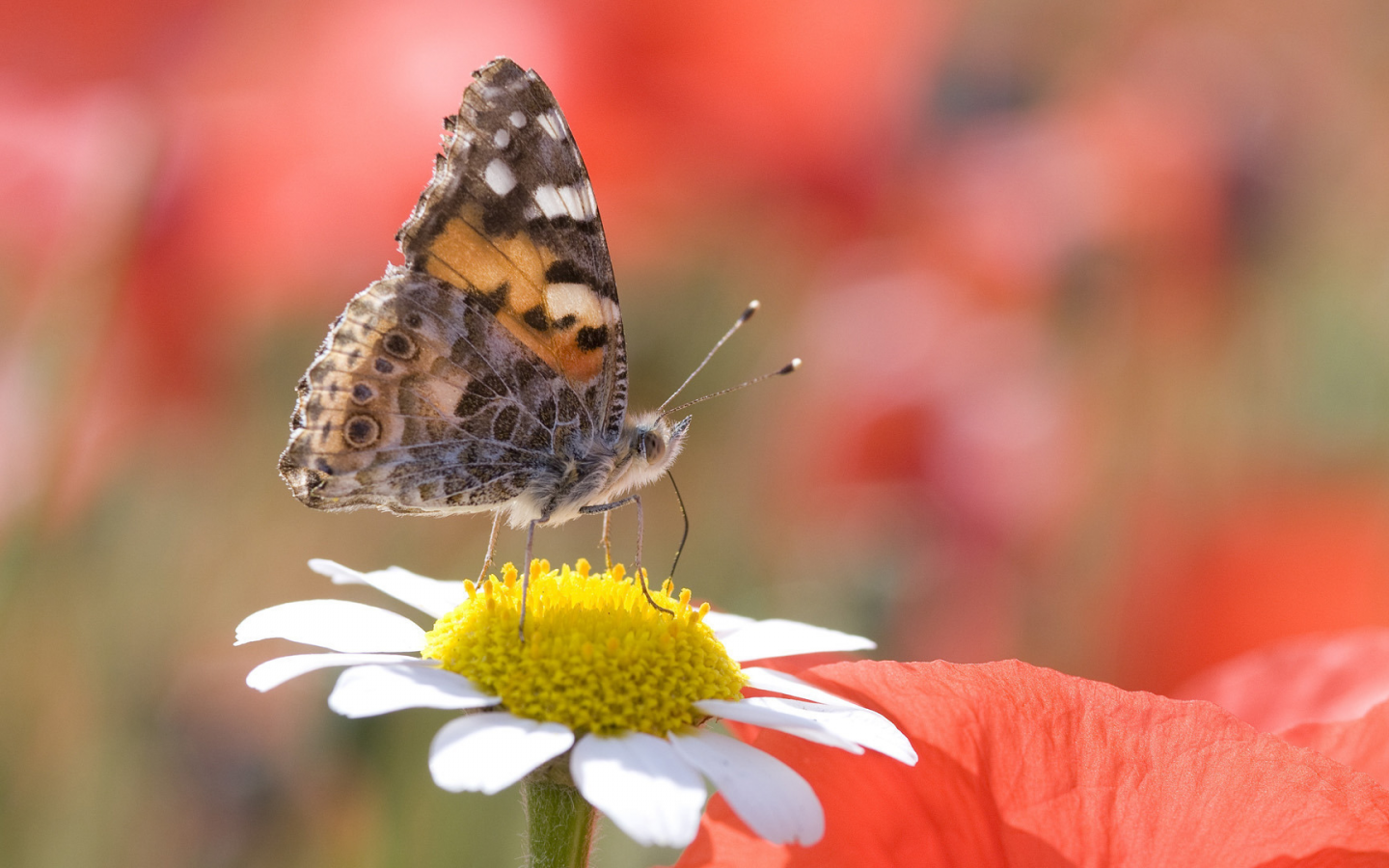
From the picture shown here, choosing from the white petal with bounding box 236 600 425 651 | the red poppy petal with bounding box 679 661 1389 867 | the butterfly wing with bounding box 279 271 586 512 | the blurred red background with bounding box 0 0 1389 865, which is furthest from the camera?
the blurred red background with bounding box 0 0 1389 865

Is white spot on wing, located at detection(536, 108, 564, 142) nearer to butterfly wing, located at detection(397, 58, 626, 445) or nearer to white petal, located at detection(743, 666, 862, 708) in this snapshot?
butterfly wing, located at detection(397, 58, 626, 445)

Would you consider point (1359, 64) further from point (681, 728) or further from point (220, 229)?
point (681, 728)

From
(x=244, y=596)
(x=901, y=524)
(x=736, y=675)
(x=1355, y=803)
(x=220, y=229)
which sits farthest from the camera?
(x=244, y=596)

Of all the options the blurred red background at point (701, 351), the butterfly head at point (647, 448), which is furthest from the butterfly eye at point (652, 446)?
the blurred red background at point (701, 351)

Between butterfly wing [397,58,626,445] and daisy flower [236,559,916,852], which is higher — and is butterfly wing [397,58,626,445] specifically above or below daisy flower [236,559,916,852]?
above

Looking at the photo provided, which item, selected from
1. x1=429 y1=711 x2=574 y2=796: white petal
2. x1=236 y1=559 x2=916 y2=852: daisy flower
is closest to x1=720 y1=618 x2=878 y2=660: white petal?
x1=236 y1=559 x2=916 y2=852: daisy flower

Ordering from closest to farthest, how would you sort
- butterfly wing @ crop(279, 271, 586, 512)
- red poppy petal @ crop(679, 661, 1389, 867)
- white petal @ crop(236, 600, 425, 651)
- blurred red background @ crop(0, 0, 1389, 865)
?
red poppy petal @ crop(679, 661, 1389, 867), white petal @ crop(236, 600, 425, 651), butterfly wing @ crop(279, 271, 586, 512), blurred red background @ crop(0, 0, 1389, 865)

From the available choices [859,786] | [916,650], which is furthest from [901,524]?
[859,786]
